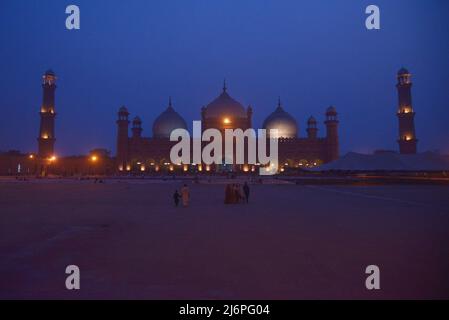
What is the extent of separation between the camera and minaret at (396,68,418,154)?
136ft

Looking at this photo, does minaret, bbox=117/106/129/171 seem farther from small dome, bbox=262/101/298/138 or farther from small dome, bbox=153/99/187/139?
small dome, bbox=262/101/298/138

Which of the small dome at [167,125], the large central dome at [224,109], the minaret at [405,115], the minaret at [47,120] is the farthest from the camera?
the small dome at [167,125]

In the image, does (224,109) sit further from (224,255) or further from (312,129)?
(224,255)

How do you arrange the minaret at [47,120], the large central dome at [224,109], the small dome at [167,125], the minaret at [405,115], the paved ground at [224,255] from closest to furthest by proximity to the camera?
the paved ground at [224,255], the minaret at [405,115], the minaret at [47,120], the large central dome at [224,109], the small dome at [167,125]

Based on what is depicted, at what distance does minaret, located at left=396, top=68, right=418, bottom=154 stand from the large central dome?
775 inches

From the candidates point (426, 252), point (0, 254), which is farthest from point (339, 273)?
point (0, 254)

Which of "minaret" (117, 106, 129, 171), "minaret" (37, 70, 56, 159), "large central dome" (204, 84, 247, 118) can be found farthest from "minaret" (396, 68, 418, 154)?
"minaret" (37, 70, 56, 159)

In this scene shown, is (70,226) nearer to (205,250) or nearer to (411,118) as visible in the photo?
(205,250)

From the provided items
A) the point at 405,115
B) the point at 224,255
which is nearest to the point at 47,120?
the point at 405,115

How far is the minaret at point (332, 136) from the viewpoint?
47.6 metres

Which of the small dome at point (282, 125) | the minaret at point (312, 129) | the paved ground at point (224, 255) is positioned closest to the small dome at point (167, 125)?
the small dome at point (282, 125)

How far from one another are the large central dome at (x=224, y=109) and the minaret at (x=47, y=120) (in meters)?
20.2

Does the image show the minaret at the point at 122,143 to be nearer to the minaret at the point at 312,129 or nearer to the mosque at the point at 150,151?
the mosque at the point at 150,151

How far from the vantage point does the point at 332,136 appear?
4806 cm
